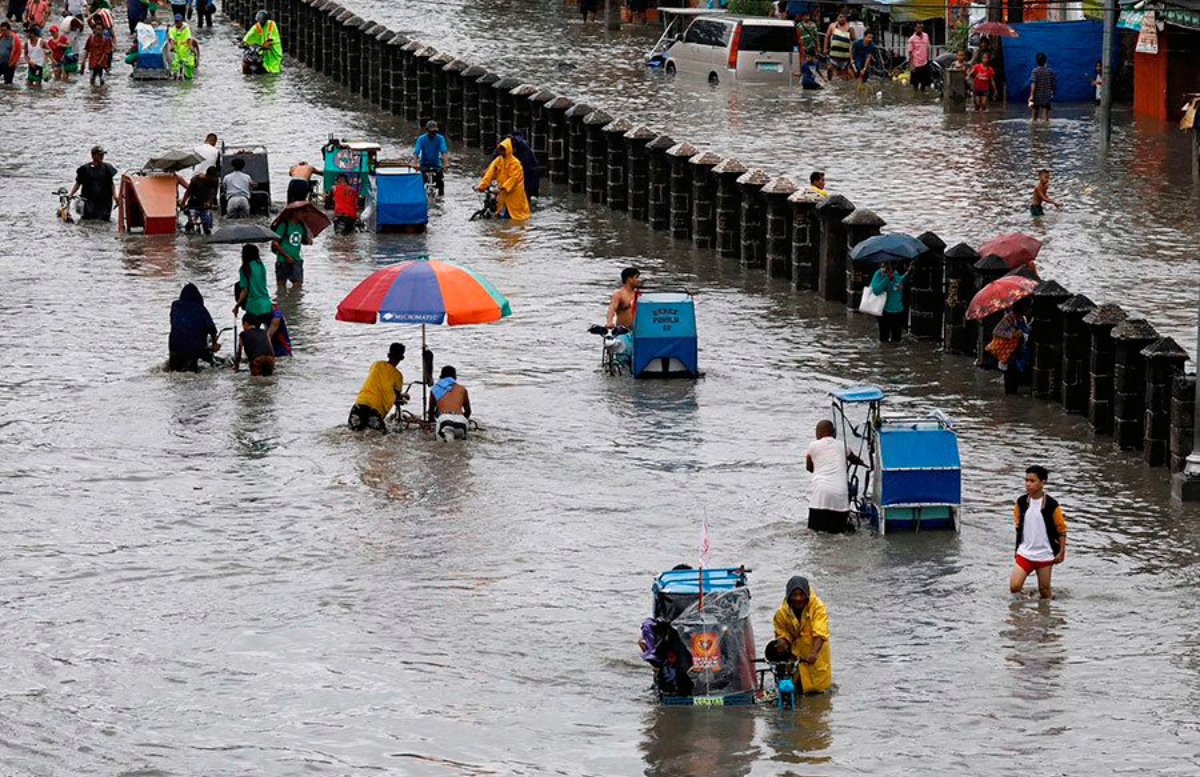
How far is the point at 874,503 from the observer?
22.8 metres

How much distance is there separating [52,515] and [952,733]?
9.13 m

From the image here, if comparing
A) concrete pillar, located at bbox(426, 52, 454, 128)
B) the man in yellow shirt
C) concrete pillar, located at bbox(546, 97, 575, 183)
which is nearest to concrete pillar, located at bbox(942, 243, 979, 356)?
the man in yellow shirt

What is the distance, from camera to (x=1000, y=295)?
1116 inches

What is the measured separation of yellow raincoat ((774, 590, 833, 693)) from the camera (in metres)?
18.3

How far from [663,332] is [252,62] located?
3326cm

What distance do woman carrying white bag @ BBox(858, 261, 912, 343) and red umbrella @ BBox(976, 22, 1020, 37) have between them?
22.5 m

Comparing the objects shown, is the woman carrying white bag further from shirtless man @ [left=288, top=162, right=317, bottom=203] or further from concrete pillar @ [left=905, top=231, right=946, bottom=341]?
shirtless man @ [left=288, top=162, right=317, bottom=203]

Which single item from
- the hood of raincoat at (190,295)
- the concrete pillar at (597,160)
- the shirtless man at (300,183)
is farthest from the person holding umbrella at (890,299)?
the concrete pillar at (597,160)

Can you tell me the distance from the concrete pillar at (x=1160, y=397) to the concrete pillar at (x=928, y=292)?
19.5ft

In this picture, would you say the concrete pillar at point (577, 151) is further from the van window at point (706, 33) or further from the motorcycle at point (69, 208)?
the van window at point (706, 33)

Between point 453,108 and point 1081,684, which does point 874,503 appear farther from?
point 453,108

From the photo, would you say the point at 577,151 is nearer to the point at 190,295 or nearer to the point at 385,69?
the point at 385,69

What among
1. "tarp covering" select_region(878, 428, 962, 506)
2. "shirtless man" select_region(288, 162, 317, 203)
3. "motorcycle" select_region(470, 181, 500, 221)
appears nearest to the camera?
"tarp covering" select_region(878, 428, 962, 506)

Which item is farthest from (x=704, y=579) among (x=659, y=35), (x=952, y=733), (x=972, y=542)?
(x=659, y=35)
